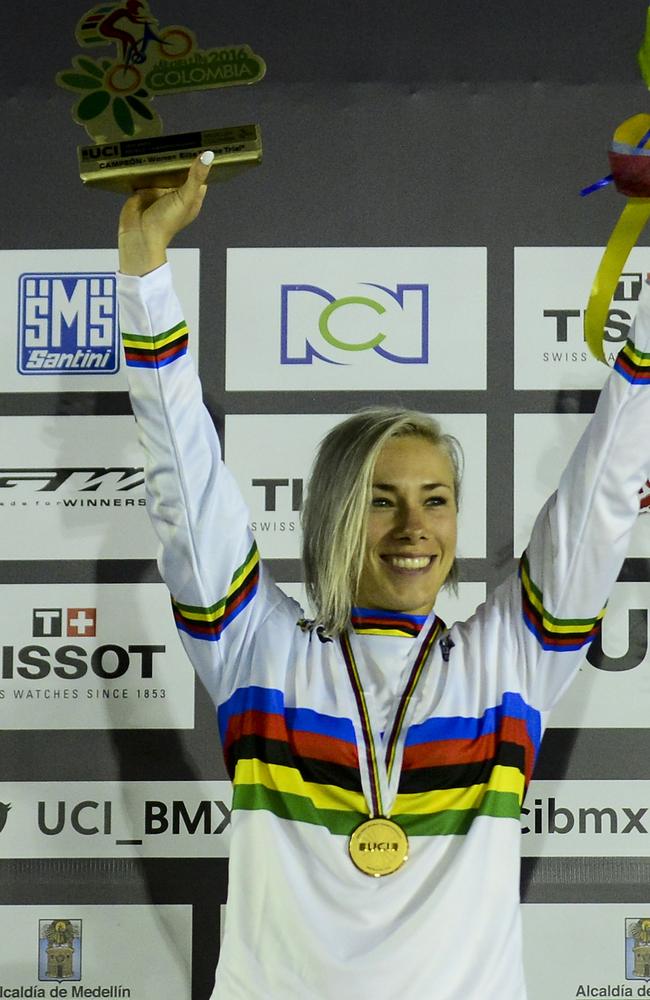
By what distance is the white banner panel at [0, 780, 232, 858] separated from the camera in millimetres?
2332

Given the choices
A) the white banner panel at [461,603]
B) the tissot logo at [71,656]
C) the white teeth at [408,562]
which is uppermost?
the white teeth at [408,562]

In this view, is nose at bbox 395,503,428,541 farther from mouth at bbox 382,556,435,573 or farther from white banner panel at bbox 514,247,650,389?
white banner panel at bbox 514,247,650,389

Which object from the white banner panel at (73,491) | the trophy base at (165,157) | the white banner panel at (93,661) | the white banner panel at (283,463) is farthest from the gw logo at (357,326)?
the trophy base at (165,157)

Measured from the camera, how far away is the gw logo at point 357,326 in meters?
2.40

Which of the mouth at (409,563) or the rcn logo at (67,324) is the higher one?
the rcn logo at (67,324)

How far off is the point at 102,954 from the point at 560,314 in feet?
4.55

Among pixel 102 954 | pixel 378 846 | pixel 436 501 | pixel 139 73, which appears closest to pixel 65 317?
pixel 139 73

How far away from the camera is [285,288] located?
2.42 meters

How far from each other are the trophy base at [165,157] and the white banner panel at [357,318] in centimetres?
71

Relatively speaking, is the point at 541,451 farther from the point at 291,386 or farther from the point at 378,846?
the point at 378,846

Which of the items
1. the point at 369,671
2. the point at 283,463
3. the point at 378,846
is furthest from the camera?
the point at 283,463

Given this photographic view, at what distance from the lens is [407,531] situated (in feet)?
5.73

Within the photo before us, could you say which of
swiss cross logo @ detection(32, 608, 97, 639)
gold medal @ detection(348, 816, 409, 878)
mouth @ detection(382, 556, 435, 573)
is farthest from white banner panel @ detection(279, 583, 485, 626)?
gold medal @ detection(348, 816, 409, 878)

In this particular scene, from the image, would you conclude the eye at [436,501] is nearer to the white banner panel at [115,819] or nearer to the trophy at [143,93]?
the trophy at [143,93]
